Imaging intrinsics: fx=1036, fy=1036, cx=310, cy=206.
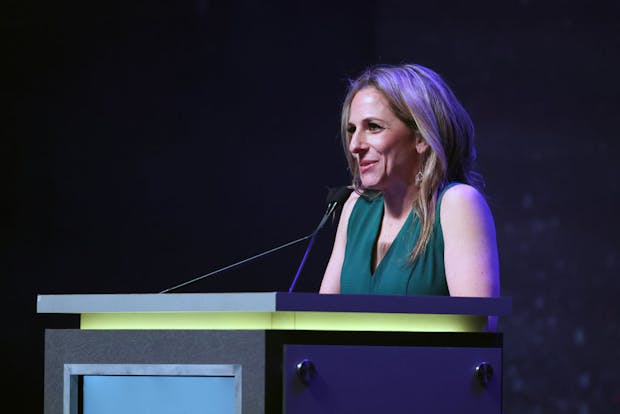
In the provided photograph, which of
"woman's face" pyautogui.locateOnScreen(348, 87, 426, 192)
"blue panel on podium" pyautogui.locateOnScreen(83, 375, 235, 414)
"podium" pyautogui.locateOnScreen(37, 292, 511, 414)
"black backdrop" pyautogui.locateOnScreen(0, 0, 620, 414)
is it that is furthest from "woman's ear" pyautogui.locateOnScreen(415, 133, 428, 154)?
"black backdrop" pyautogui.locateOnScreen(0, 0, 620, 414)

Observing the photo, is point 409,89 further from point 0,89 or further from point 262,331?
point 0,89

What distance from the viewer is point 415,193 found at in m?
2.17

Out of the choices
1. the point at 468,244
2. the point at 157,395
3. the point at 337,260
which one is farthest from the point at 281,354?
the point at 337,260

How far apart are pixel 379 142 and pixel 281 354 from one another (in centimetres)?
91

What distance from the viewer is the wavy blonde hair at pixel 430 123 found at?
2.09 meters

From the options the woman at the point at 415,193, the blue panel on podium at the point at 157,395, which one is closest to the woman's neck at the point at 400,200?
the woman at the point at 415,193

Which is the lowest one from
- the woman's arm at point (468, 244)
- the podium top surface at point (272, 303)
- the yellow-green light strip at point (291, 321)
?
the yellow-green light strip at point (291, 321)

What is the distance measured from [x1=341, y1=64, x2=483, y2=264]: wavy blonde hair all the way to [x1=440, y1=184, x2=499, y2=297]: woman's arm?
5cm

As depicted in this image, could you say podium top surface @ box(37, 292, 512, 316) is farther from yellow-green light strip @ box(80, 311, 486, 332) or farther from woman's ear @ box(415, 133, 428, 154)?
woman's ear @ box(415, 133, 428, 154)

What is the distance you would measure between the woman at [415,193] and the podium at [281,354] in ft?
1.82

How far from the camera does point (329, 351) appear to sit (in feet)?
4.24

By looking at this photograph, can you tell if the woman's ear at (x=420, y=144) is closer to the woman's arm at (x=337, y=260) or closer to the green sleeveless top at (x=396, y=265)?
the green sleeveless top at (x=396, y=265)

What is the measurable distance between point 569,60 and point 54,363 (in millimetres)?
2213

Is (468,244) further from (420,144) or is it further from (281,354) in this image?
(281,354)
